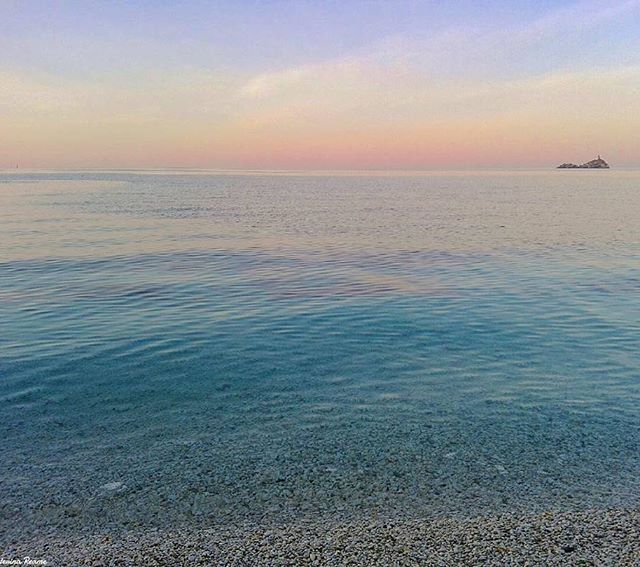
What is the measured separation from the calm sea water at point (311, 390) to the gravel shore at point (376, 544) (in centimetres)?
39

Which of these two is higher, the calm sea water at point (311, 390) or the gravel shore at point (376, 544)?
the gravel shore at point (376, 544)

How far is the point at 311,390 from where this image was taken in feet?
47.8

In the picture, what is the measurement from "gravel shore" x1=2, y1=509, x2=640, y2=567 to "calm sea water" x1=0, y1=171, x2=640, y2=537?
15.3 inches

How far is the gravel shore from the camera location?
764 cm

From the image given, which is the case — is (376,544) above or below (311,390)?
above

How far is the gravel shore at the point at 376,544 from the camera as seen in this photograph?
764 centimetres

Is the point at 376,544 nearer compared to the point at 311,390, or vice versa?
the point at 376,544

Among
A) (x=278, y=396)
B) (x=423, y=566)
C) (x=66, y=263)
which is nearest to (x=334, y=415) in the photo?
(x=278, y=396)

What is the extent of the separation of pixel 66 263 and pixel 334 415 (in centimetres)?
2702

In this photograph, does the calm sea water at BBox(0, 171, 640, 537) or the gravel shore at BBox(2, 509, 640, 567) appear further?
the calm sea water at BBox(0, 171, 640, 537)

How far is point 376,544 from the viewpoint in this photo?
802cm

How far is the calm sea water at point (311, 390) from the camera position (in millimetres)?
9539

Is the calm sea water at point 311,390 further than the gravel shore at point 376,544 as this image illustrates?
Yes

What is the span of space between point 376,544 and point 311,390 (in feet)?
22.0
